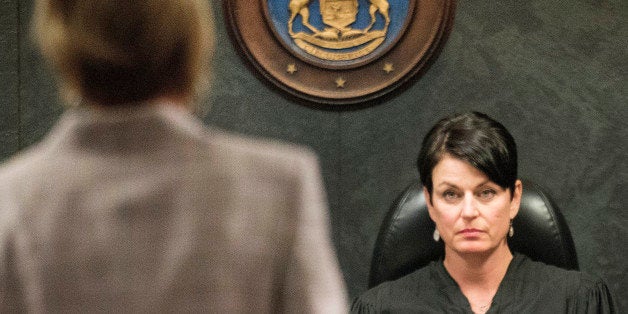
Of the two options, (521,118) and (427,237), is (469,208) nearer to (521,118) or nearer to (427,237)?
(427,237)

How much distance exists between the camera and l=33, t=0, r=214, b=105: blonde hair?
2.17 feet

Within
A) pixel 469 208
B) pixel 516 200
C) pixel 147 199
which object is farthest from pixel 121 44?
pixel 516 200

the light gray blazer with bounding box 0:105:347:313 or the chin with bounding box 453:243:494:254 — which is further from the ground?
the light gray blazer with bounding box 0:105:347:313

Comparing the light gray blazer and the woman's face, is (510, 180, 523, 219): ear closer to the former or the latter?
the woman's face

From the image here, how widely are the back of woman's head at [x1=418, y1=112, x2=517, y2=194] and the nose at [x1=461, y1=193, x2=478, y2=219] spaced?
7cm

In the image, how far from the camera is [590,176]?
2.99 meters

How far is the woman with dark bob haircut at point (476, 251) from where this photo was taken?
2.07 m

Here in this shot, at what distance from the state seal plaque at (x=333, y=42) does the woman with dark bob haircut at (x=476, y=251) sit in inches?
35.2

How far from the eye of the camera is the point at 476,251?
2104 millimetres

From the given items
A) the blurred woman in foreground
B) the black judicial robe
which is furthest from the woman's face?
the blurred woman in foreground

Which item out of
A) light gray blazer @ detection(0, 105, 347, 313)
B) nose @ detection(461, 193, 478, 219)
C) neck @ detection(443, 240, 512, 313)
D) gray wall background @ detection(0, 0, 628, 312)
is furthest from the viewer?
gray wall background @ detection(0, 0, 628, 312)

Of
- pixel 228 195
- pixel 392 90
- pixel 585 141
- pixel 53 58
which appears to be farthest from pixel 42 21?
pixel 585 141

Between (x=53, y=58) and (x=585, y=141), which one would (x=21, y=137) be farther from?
(x=53, y=58)

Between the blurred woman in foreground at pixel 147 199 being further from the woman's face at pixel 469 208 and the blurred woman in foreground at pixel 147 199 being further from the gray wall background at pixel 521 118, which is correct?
the gray wall background at pixel 521 118
